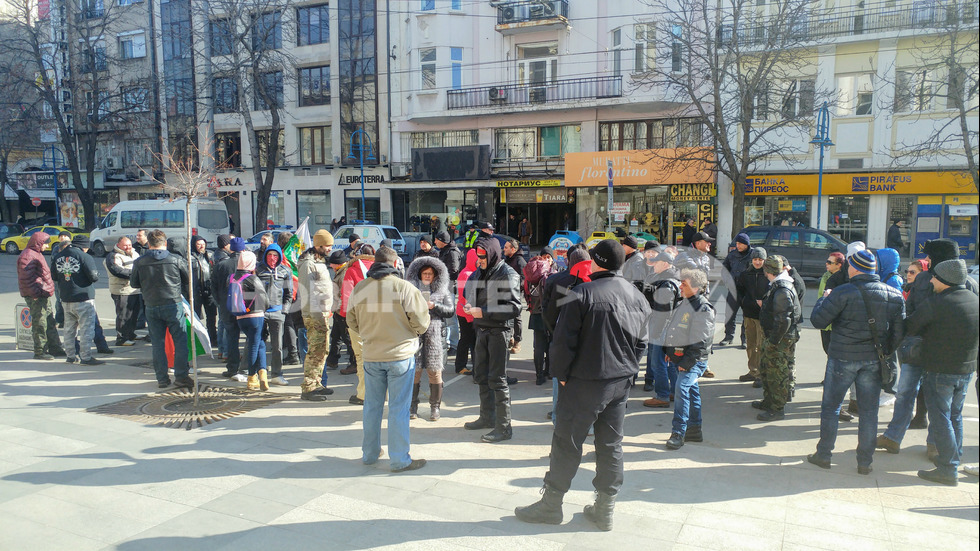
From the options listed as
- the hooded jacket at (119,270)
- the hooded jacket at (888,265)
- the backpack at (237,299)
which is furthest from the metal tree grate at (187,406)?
the hooded jacket at (888,265)

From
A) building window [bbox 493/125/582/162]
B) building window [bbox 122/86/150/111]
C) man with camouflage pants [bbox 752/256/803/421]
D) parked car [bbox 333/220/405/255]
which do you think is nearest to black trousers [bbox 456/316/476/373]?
man with camouflage pants [bbox 752/256/803/421]

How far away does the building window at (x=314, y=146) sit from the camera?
3391cm

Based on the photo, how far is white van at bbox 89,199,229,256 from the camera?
2614 centimetres

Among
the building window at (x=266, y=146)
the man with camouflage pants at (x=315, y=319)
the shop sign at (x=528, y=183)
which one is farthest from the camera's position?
the building window at (x=266, y=146)

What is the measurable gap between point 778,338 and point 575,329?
3206 mm

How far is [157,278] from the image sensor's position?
7465mm

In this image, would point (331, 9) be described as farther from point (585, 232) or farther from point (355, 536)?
point (355, 536)

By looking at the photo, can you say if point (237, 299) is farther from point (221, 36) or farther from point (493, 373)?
point (221, 36)

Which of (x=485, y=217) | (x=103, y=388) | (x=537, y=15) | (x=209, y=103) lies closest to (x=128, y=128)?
(x=209, y=103)

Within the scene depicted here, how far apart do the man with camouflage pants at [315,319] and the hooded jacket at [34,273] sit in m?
4.27

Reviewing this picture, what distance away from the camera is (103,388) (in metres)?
7.82

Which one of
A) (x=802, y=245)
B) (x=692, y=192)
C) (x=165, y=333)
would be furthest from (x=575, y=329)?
(x=692, y=192)

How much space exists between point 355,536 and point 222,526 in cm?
95

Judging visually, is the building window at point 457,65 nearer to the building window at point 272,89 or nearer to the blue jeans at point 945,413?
the building window at point 272,89
